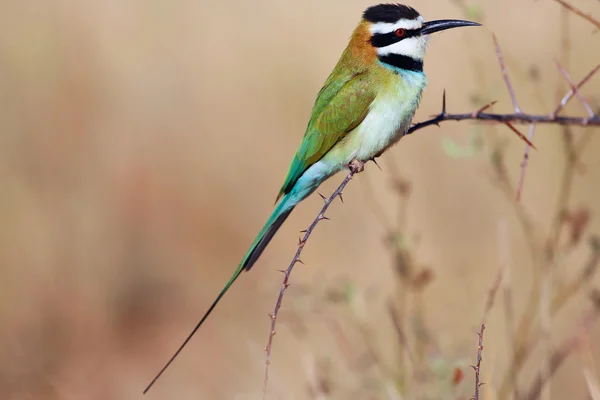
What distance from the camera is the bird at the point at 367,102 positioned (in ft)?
8.57

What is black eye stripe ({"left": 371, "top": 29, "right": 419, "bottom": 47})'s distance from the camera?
2732mm

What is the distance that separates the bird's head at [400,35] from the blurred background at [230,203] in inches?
23.6

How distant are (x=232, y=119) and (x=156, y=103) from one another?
499 millimetres

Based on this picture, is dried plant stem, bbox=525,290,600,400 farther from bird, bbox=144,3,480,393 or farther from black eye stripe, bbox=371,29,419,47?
black eye stripe, bbox=371,29,419,47

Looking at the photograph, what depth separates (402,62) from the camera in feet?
8.93

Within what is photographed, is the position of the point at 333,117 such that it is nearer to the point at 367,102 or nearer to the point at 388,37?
the point at 367,102

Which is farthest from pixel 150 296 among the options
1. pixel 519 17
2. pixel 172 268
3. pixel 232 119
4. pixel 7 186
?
pixel 519 17

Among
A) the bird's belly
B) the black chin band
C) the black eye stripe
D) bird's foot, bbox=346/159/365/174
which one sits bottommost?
bird's foot, bbox=346/159/365/174

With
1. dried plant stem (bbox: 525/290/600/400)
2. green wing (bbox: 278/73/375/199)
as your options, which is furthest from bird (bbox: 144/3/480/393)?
dried plant stem (bbox: 525/290/600/400)

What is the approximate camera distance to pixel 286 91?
5.11 meters

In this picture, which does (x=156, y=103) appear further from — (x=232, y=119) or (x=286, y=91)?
(x=286, y=91)

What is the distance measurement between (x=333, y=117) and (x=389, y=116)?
219mm

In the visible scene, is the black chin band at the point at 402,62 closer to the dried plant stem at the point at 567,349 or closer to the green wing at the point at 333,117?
the green wing at the point at 333,117

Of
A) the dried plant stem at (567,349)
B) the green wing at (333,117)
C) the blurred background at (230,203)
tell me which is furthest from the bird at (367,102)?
the dried plant stem at (567,349)
